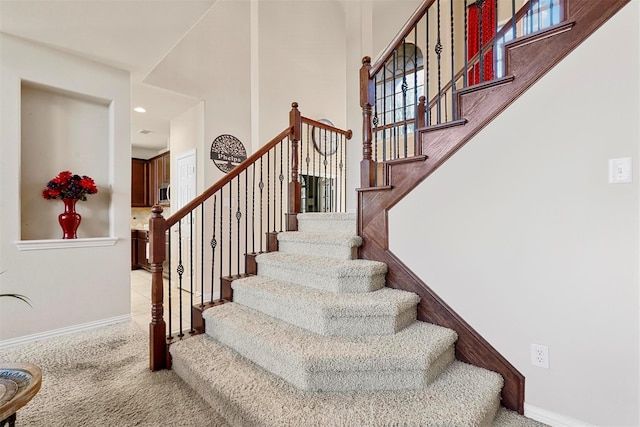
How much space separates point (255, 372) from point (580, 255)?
5.78 ft

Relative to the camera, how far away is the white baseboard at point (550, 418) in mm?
1482

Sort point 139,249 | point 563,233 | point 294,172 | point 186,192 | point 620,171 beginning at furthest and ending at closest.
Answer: point 139,249, point 186,192, point 294,172, point 563,233, point 620,171

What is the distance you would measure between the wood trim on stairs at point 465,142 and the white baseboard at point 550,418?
0.04 metres

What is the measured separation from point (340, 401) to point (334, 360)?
0.18m

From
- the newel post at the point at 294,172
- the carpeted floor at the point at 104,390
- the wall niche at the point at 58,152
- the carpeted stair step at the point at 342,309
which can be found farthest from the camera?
the newel post at the point at 294,172

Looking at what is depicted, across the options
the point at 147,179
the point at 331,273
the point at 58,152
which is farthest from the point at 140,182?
the point at 331,273

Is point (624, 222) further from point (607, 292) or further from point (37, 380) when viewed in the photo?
point (37, 380)

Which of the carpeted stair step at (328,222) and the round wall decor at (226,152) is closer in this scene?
the carpeted stair step at (328,222)

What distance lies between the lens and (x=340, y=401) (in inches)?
58.3

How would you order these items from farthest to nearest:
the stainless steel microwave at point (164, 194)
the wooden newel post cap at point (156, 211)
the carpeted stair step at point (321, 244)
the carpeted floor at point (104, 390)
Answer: the stainless steel microwave at point (164, 194)
the carpeted stair step at point (321, 244)
the wooden newel post cap at point (156, 211)
the carpeted floor at point (104, 390)

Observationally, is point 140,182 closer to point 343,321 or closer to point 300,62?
point 300,62

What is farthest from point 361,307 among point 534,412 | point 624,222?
point 624,222

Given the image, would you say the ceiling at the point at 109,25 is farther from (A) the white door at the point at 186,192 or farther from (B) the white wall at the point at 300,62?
(B) the white wall at the point at 300,62

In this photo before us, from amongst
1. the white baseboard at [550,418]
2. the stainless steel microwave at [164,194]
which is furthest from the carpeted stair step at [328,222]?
the stainless steel microwave at [164,194]
